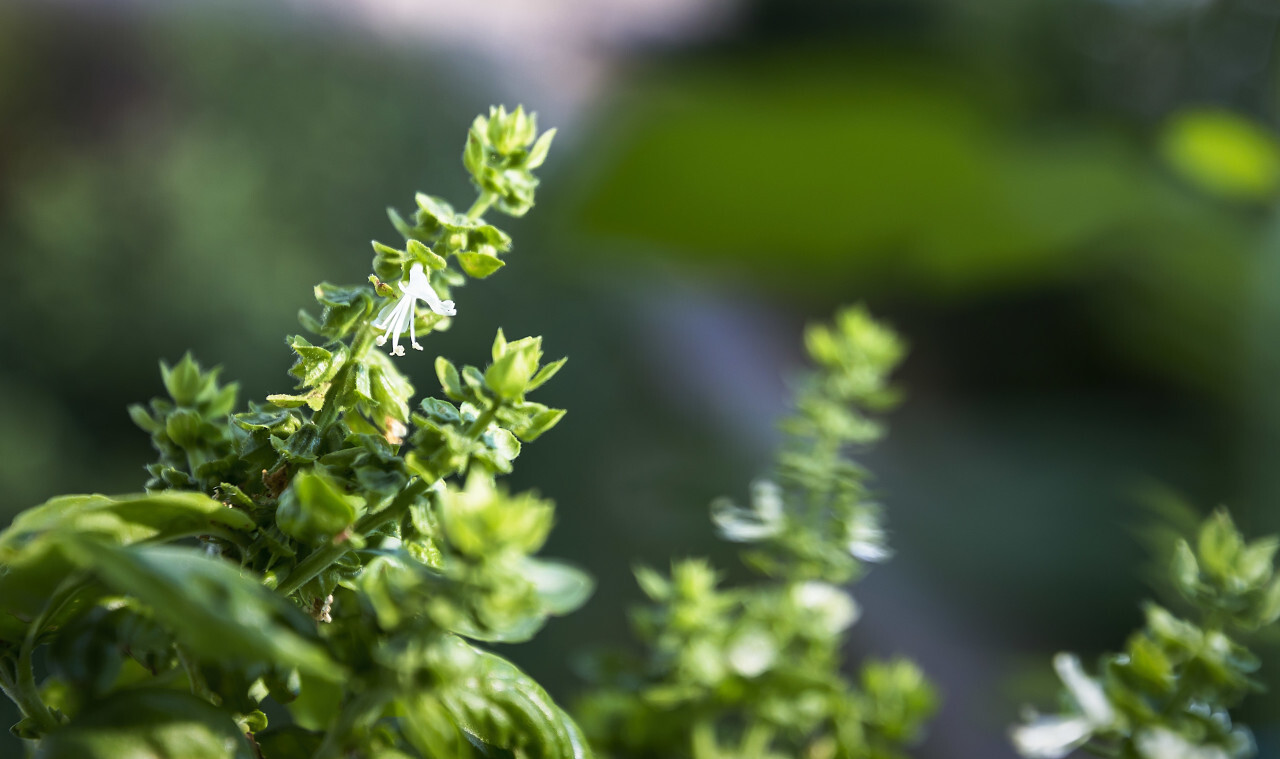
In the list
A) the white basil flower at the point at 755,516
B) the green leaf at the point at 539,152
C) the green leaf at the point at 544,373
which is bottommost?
the green leaf at the point at 544,373

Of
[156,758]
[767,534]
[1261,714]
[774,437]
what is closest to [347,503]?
[156,758]

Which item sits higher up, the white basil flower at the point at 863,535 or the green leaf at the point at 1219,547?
the green leaf at the point at 1219,547

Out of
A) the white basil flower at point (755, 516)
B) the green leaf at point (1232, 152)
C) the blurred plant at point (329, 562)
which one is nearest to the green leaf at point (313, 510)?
the blurred plant at point (329, 562)

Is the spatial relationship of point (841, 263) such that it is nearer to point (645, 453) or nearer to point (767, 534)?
point (645, 453)

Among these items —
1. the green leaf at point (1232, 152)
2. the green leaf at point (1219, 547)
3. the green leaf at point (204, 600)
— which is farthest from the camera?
the green leaf at point (1232, 152)

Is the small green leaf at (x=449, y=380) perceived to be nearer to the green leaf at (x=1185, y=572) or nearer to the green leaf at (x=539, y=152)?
the green leaf at (x=539, y=152)
